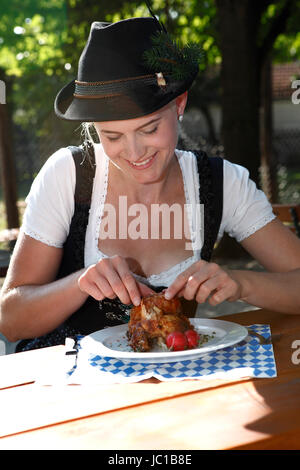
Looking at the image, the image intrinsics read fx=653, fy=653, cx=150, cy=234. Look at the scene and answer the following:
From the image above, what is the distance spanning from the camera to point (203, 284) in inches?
72.7

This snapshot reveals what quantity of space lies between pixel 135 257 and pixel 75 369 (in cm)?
75

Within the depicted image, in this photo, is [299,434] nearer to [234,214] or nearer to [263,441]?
[263,441]

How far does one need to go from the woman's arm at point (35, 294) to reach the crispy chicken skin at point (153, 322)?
31cm

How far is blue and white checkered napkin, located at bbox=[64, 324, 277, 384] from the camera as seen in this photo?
1.59 meters

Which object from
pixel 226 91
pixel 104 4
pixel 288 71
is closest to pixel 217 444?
pixel 226 91

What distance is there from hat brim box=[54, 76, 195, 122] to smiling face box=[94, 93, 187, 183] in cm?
4

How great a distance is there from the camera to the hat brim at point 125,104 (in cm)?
200

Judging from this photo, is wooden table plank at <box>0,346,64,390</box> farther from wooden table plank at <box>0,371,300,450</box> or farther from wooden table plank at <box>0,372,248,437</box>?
wooden table plank at <box>0,371,300,450</box>

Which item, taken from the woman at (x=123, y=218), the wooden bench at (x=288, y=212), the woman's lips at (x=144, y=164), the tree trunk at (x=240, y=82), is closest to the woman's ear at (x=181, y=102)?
the woman at (x=123, y=218)

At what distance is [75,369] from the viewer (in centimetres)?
169

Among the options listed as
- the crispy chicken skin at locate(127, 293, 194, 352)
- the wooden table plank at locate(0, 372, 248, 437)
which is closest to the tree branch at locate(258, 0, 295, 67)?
the crispy chicken skin at locate(127, 293, 194, 352)

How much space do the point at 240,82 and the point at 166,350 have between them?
5.81 metres

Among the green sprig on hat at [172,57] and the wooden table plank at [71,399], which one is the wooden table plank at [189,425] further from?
the green sprig on hat at [172,57]
